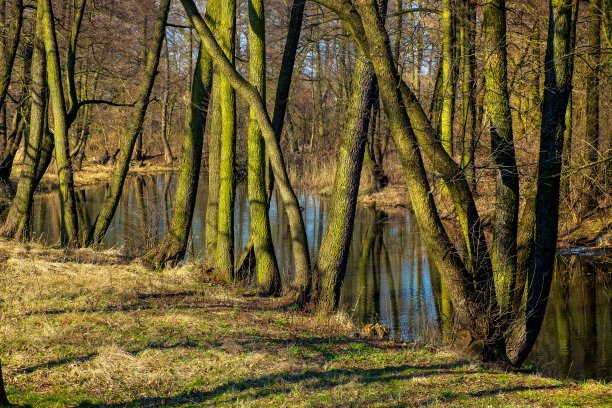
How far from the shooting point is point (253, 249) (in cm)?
1063

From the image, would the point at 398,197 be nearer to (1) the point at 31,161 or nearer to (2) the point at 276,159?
(1) the point at 31,161


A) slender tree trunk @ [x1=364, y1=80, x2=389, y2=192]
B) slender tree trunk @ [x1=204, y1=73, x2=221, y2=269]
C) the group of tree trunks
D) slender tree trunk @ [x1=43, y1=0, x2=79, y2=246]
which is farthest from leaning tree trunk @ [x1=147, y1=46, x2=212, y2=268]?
slender tree trunk @ [x1=364, y1=80, x2=389, y2=192]

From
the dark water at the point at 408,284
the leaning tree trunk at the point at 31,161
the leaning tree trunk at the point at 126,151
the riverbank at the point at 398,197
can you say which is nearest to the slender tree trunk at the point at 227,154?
the dark water at the point at 408,284

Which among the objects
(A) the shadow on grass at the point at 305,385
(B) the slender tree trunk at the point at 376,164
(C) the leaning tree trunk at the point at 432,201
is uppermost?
(B) the slender tree trunk at the point at 376,164

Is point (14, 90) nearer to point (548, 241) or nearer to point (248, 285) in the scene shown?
point (248, 285)

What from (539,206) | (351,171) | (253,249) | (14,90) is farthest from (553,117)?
(14,90)

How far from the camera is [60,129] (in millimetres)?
12359

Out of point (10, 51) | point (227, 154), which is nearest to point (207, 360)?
point (227, 154)

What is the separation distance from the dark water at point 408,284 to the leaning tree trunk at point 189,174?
0.82 meters

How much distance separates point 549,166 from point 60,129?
31.6 feet

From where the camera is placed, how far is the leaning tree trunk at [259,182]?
32.2 ft

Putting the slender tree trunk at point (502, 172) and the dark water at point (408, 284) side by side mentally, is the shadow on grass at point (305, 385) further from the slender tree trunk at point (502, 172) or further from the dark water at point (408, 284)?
the slender tree trunk at point (502, 172)

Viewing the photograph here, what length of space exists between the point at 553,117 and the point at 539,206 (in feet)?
3.77

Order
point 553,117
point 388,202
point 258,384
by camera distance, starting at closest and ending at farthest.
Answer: point 258,384 → point 553,117 → point 388,202
